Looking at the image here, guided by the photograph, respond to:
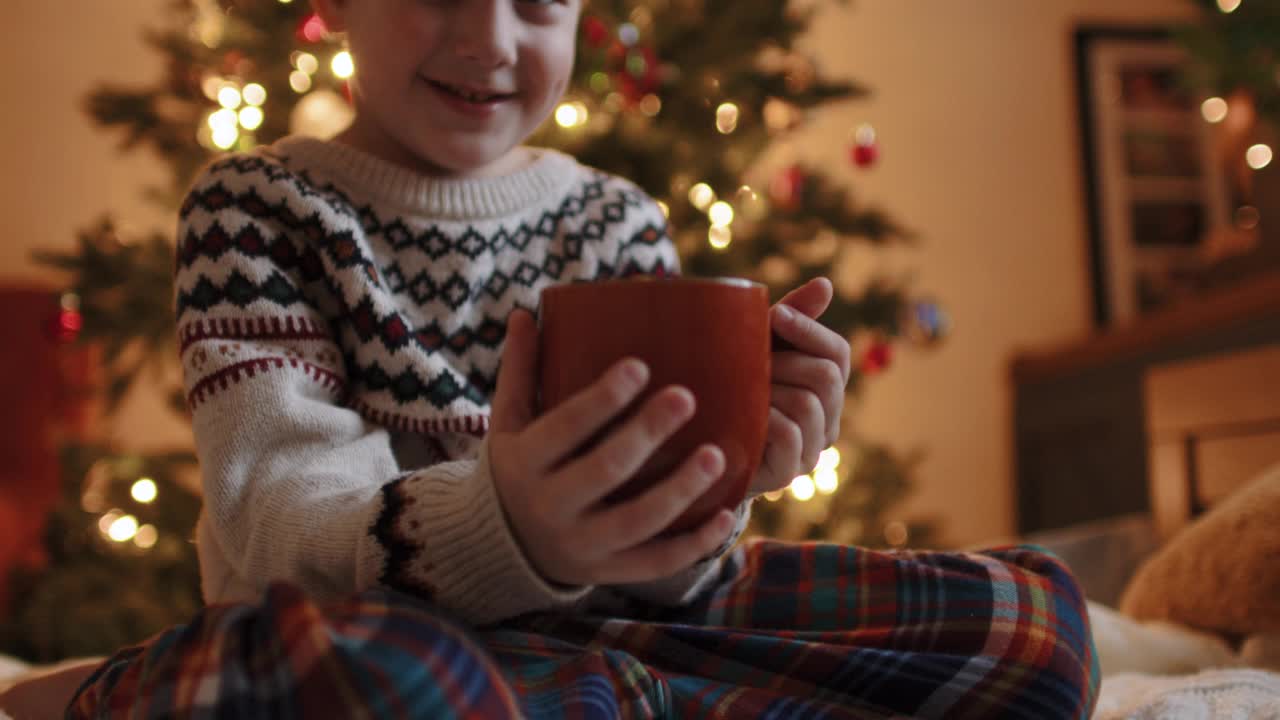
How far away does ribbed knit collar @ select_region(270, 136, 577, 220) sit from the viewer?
740mm

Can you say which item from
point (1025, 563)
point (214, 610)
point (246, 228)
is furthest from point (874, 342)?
point (214, 610)

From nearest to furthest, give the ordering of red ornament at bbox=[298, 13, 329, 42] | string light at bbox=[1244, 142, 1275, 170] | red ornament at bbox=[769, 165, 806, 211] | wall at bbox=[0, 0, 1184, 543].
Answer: red ornament at bbox=[298, 13, 329, 42]
red ornament at bbox=[769, 165, 806, 211]
string light at bbox=[1244, 142, 1275, 170]
wall at bbox=[0, 0, 1184, 543]

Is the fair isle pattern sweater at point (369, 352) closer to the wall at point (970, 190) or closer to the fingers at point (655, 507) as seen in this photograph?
the fingers at point (655, 507)

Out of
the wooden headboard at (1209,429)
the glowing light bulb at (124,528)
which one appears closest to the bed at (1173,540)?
the wooden headboard at (1209,429)

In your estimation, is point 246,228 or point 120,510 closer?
point 246,228

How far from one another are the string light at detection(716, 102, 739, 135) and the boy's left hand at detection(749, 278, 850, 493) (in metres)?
1.20

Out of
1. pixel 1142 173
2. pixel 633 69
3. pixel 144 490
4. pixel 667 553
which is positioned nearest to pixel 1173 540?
pixel 667 553

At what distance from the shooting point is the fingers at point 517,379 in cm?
48

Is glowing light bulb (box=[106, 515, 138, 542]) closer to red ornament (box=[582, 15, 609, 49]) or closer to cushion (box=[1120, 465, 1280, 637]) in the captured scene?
red ornament (box=[582, 15, 609, 49])

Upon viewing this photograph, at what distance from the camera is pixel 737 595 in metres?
0.69

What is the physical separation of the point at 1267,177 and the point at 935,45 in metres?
1.07

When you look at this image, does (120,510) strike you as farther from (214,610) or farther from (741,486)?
(741,486)

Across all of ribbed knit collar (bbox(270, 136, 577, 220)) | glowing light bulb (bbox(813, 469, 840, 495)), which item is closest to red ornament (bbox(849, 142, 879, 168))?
glowing light bulb (bbox(813, 469, 840, 495))

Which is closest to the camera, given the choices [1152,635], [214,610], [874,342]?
[214,610]
